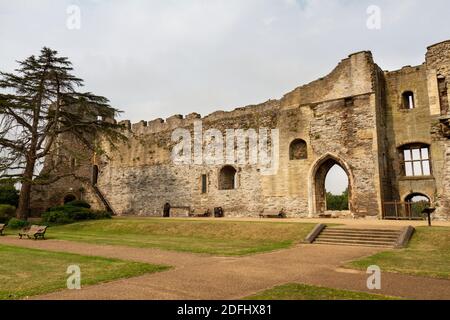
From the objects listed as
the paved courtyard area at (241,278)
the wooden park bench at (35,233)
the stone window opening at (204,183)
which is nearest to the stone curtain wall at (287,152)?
the stone window opening at (204,183)

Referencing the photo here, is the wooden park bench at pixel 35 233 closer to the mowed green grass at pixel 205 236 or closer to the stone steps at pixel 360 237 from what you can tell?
the mowed green grass at pixel 205 236

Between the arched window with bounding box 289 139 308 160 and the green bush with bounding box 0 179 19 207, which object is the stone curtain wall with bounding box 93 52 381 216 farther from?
the green bush with bounding box 0 179 19 207

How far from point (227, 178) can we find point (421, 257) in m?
17.2

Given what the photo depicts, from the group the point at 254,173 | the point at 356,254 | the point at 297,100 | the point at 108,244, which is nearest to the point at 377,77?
the point at 297,100

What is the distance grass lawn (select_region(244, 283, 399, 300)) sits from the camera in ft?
17.3

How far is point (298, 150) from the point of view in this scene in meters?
22.5

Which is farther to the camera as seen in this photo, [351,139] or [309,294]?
[351,139]

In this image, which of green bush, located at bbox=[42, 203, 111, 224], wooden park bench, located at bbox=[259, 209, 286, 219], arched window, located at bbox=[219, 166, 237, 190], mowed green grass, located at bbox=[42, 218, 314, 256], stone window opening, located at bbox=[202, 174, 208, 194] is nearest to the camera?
mowed green grass, located at bbox=[42, 218, 314, 256]

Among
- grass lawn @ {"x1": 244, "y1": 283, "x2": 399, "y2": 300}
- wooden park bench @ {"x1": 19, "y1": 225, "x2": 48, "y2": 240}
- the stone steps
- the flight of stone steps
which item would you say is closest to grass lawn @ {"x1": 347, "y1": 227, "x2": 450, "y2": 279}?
the flight of stone steps

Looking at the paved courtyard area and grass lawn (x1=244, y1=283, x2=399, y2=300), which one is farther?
the paved courtyard area

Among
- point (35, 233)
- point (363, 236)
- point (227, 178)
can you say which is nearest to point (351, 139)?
point (363, 236)

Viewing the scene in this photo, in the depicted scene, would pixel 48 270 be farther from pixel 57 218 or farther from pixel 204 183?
pixel 204 183

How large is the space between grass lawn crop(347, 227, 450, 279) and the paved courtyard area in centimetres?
49
